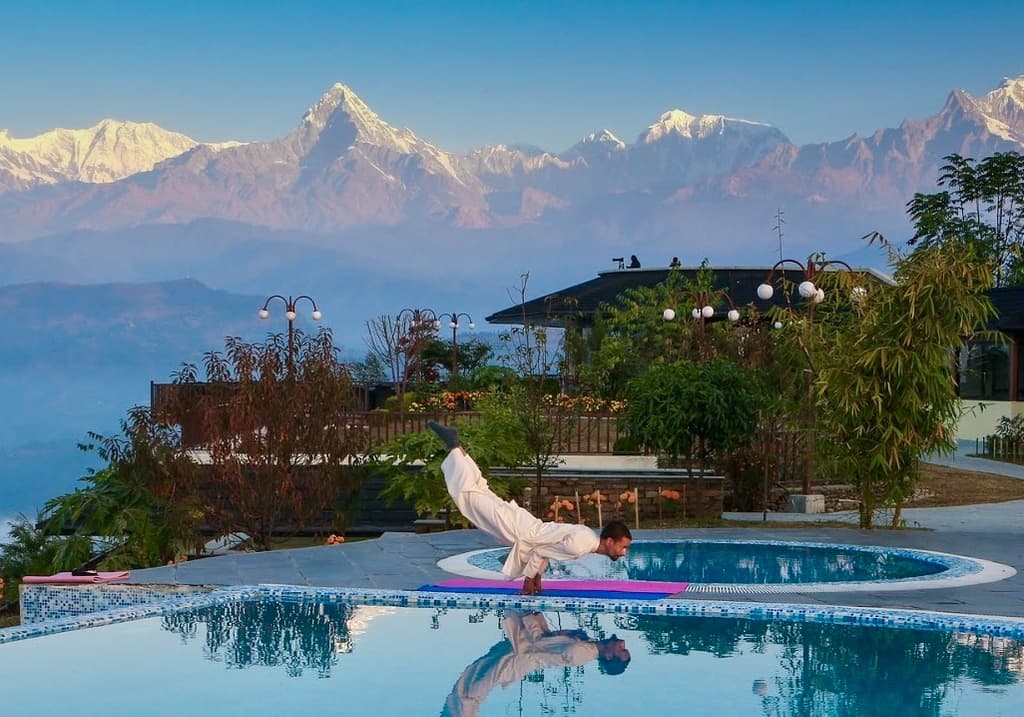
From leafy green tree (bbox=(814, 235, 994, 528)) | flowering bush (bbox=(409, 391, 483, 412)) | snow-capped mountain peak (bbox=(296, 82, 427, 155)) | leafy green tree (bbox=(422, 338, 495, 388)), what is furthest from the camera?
snow-capped mountain peak (bbox=(296, 82, 427, 155))

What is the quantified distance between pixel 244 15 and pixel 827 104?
90.0ft

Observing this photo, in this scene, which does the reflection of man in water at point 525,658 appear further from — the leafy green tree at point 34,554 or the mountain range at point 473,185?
the mountain range at point 473,185

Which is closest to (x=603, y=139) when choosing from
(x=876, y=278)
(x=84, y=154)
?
(x=84, y=154)

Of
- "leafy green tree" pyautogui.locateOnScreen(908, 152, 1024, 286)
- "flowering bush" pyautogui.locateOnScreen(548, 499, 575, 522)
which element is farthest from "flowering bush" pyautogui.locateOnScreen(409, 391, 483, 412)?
"leafy green tree" pyautogui.locateOnScreen(908, 152, 1024, 286)

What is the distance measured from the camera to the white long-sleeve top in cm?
860

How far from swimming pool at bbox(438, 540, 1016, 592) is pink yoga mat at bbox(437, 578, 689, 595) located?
182 mm

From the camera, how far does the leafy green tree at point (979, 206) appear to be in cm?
3875

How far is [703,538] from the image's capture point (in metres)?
12.4

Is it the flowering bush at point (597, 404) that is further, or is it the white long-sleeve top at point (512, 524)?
the flowering bush at point (597, 404)

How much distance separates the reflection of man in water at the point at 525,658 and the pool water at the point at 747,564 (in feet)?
7.13

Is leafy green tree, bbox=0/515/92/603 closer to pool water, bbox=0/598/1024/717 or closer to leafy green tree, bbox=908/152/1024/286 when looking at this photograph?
pool water, bbox=0/598/1024/717

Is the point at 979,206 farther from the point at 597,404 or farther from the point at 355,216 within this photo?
the point at 355,216

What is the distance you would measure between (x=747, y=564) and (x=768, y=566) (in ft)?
0.70

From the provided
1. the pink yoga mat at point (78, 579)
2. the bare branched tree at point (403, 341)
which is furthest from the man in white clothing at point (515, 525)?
the bare branched tree at point (403, 341)
